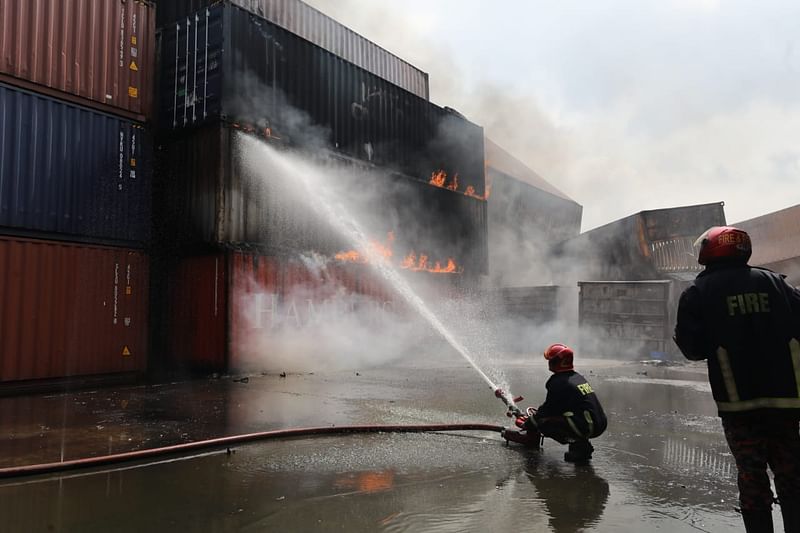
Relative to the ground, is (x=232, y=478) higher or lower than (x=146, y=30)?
lower

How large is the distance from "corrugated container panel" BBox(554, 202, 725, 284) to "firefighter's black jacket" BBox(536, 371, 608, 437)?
1336cm

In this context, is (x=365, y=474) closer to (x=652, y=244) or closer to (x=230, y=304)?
(x=230, y=304)

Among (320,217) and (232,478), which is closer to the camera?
(232,478)

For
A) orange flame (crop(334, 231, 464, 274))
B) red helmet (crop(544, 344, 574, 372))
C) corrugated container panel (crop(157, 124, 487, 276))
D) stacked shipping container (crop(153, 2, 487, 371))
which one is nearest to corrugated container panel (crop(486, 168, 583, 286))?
orange flame (crop(334, 231, 464, 274))

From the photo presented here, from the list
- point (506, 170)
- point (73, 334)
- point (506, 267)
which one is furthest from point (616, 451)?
point (506, 170)

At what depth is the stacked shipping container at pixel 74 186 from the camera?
9.04 metres

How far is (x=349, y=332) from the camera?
12555mm

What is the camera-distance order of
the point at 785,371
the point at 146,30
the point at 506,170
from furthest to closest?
the point at 506,170 → the point at 146,30 → the point at 785,371

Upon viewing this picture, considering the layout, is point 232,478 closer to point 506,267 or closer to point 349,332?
point 349,332

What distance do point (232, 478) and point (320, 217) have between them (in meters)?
9.12

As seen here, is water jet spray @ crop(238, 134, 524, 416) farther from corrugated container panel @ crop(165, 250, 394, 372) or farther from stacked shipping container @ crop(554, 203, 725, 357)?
stacked shipping container @ crop(554, 203, 725, 357)

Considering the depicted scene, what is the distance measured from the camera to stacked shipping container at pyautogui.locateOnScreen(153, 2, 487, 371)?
10.7 meters

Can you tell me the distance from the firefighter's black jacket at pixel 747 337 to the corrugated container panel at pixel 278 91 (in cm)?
1019

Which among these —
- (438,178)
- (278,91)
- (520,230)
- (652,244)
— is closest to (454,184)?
(438,178)
